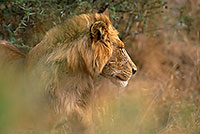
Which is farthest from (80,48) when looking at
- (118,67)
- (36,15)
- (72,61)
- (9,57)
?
(36,15)

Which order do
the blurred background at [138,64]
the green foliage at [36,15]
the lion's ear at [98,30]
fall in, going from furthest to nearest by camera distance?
the green foliage at [36,15] → the blurred background at [138,64] → the lion's ear at [98,30]

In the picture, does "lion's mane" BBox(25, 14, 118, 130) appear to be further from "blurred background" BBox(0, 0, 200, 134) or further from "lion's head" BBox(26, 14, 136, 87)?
"blurred background" BBox(0, 0, 200, 134)

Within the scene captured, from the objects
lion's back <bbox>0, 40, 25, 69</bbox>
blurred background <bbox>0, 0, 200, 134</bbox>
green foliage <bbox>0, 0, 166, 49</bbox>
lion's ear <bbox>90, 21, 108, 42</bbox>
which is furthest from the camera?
green foliage <bbox>0, 0, 166, 49</bbox>

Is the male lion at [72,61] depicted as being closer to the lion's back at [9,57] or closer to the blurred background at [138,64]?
the lion's back at [9,57]

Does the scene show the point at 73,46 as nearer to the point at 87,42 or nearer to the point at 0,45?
the point at 87,42

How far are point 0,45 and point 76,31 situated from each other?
0.94 metres

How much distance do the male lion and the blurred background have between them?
0.30m

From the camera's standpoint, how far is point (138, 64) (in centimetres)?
595

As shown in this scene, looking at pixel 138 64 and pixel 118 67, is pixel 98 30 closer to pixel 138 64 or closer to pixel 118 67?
pixel 118 67

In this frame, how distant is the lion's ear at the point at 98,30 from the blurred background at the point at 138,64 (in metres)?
0.49

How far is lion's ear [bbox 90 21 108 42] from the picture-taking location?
2406 millimetres

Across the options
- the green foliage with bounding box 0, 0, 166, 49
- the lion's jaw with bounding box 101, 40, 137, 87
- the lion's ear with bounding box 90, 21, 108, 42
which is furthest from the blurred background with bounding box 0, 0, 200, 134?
the lion's ear with bounding box 90, 21, 108, 42

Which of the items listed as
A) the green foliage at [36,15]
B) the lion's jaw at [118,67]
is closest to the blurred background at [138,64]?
the green foliage at [36,15]

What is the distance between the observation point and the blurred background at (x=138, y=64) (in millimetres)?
2691
